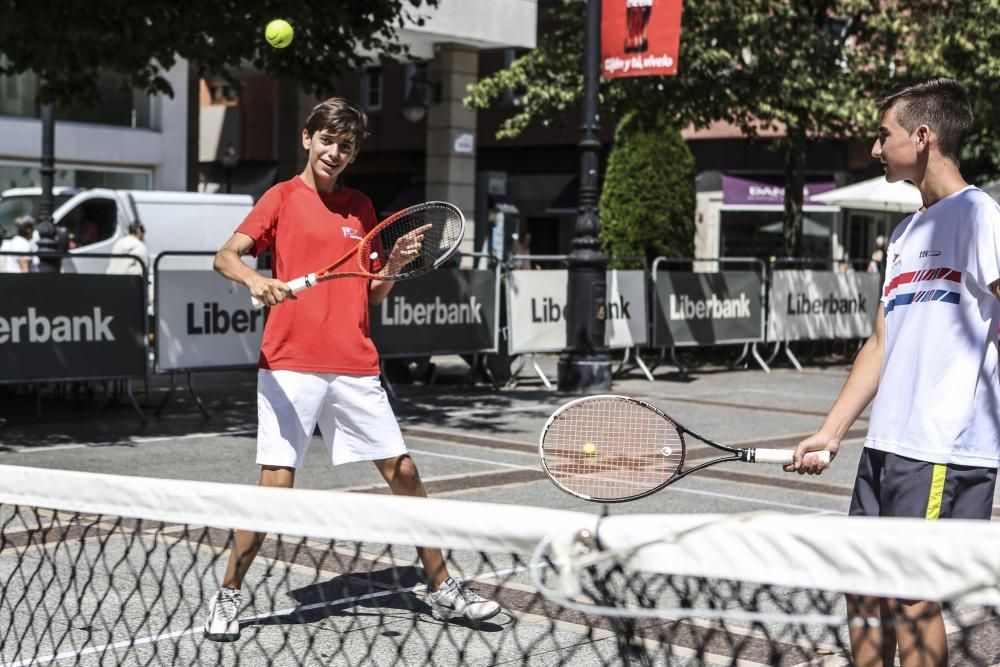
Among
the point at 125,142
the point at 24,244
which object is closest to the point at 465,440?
the point at 24,244

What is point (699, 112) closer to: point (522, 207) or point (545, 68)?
point (545, 68)

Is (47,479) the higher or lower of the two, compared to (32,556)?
higher

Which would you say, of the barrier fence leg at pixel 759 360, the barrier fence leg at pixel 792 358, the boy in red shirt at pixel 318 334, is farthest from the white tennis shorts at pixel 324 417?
the barrier fence leg at pixel 792 358

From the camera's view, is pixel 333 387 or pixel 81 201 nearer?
pixel 333 387

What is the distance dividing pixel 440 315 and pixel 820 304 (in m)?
7.28

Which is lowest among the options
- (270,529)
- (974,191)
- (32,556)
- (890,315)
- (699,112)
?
(32,556)

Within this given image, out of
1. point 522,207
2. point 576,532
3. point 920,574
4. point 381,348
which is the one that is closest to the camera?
point 920,574

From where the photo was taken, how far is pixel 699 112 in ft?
65.4

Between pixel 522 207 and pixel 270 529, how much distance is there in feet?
112

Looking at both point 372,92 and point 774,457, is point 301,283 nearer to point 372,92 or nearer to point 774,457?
A: point 774,457

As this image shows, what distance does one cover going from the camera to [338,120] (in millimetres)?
5383

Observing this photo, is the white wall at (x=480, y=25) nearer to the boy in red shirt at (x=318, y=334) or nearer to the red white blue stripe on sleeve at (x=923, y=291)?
the boy in red shirt at (x=318, y=334)

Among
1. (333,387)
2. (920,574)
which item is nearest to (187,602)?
(333,387)

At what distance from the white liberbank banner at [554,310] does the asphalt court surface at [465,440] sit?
0.53 m
